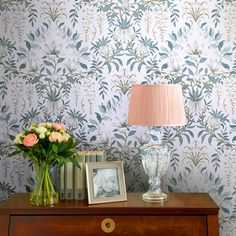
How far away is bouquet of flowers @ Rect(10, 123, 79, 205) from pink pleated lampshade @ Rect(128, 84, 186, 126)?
369mm

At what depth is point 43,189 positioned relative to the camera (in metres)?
1.87

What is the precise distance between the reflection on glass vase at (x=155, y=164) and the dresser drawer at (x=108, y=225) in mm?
155

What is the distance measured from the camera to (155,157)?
1.94 metres

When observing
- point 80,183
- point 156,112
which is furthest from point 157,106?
point 80,183

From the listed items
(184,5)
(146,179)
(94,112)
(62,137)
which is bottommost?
(146,179)

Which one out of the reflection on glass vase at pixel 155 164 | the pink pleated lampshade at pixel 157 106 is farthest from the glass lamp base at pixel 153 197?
the pink pleated lampshade at pixel 157 106

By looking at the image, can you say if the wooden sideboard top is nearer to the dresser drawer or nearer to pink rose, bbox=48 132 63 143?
the dresser drawer

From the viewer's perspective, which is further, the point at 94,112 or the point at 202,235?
the point at 94,112

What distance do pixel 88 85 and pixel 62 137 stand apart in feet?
1.63

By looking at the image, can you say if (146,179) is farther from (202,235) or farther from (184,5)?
(184,5)

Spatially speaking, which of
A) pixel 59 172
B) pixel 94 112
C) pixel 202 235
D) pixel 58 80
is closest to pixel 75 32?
pixel 58 80

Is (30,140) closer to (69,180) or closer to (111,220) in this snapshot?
(69,180)

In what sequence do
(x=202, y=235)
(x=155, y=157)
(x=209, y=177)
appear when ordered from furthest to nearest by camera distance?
1. (x=209, y=177)
2. (x=155, y=157)
3. (x=202, y=235)

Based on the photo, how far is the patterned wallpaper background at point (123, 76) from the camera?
2207mm
